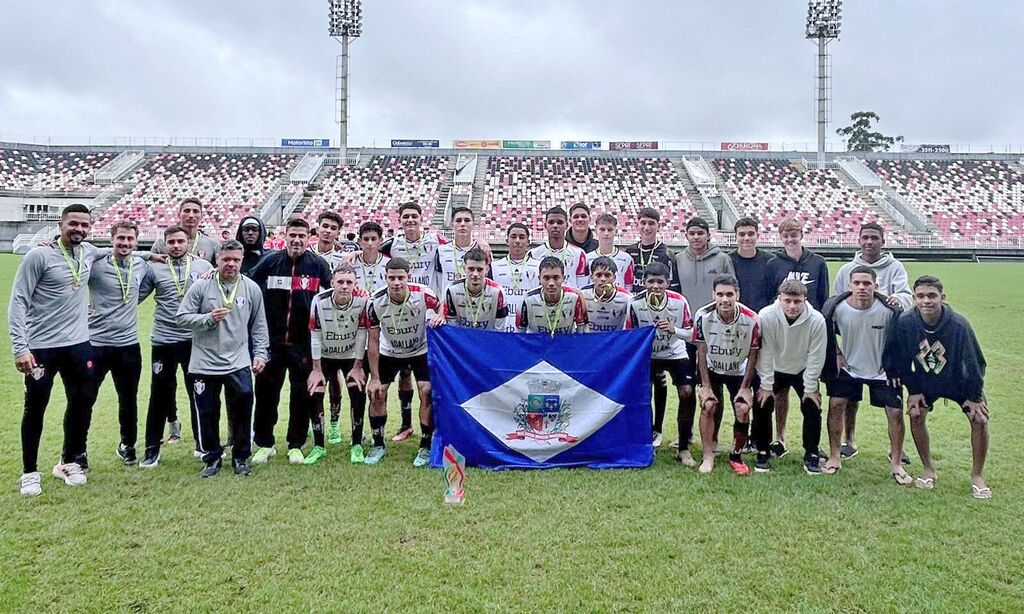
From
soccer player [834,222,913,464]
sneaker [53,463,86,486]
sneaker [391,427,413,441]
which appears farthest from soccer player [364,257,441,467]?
soccer player [834,222,913,464]

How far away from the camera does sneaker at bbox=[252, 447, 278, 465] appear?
5.17 meters

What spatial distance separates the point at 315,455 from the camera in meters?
5.26

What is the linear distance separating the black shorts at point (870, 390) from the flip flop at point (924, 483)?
1.80ft

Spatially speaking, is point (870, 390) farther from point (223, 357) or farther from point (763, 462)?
point (223, 357)

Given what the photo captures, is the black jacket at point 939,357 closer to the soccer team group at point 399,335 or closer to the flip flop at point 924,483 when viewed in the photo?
the soccer team group at point 399,335

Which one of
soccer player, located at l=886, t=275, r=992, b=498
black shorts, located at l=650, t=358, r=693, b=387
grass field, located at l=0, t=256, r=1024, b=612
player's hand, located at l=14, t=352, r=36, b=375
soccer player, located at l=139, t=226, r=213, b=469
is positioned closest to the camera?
grass field, located at l=0, t=256, r=1024, b=612

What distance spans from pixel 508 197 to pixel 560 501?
126 feet

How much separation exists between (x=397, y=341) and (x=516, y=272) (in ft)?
4.54

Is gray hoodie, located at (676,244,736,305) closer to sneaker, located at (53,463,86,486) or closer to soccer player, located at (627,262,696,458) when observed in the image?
soccer player, located at (627,262,696,458)

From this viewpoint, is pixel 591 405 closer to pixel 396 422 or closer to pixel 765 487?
pixel 765 487

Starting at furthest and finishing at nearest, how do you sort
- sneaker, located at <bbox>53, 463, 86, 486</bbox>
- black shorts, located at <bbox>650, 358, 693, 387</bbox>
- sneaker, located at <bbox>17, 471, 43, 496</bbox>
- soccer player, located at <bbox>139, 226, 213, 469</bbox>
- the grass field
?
1. black shorts, located at <bbox>650, 358, 693, 387</bbox>
2. soccer player, located at <bbox>139, 226, 213, 469</bbox>
3. sneaker, located at <bbox>53, 463, 86, 486</bbox>
4. sneaker, located at <bbox>17, 471, 43, 496</bbox>
5. the grass field

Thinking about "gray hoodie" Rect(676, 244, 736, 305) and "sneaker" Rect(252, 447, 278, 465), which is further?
"gray hoodie" Rect(676, 244, 736, 305)

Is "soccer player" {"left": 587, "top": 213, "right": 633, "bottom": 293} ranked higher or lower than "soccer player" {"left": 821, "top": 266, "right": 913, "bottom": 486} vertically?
higher

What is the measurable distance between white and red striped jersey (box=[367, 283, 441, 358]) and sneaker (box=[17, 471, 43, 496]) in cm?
254
